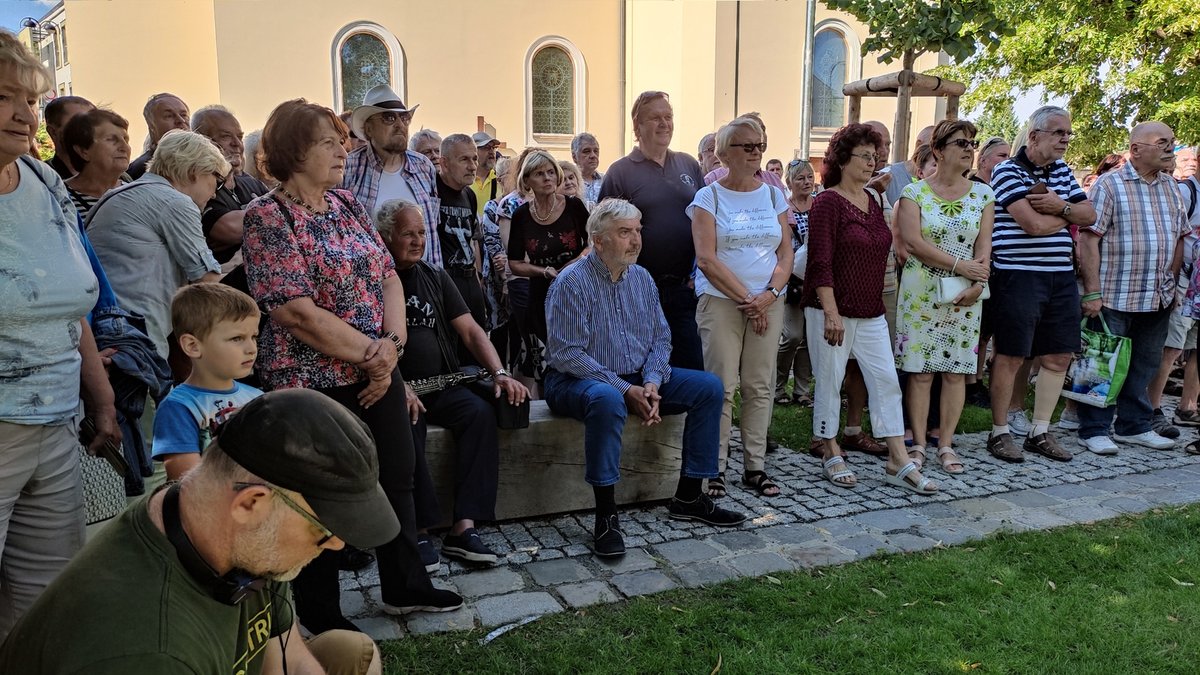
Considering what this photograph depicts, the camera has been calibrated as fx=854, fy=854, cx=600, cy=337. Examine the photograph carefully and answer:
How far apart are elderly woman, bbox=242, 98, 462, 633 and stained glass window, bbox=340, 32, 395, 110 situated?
1757 cm

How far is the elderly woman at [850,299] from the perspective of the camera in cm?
520

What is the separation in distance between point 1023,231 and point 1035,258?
0.20m

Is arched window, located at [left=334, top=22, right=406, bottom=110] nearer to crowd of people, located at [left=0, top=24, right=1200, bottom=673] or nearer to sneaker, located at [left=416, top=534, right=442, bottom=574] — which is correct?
crowd of people, located at [left=0, top=24, right=1200, bottom=673]

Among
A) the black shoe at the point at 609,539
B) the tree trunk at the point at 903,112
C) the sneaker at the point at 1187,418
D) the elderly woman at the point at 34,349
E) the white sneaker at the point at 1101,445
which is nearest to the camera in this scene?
the elderly woman at the point at 34,349

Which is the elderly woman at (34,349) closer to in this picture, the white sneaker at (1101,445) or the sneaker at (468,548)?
the sneaker at (468,548)

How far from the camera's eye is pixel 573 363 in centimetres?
449

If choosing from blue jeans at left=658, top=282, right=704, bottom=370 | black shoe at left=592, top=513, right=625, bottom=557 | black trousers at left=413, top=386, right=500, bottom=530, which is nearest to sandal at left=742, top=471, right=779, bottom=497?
blue jeans at left=658, top=282, right=704, bottom=370

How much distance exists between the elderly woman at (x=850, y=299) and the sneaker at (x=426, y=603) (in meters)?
2.75

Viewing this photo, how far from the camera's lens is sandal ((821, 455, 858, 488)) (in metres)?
5.29

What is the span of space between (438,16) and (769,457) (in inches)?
670

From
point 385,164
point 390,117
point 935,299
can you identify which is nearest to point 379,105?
point 390,117

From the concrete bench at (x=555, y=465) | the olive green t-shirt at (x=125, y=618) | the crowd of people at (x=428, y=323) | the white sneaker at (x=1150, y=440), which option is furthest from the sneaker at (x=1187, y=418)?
the olive green t-shirt at (x=125, y=618)

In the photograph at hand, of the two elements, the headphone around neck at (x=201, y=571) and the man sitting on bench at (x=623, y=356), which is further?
the man sitting on bench at (x=623, y=356)

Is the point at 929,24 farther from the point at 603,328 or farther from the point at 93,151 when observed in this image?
the point at 93,151
